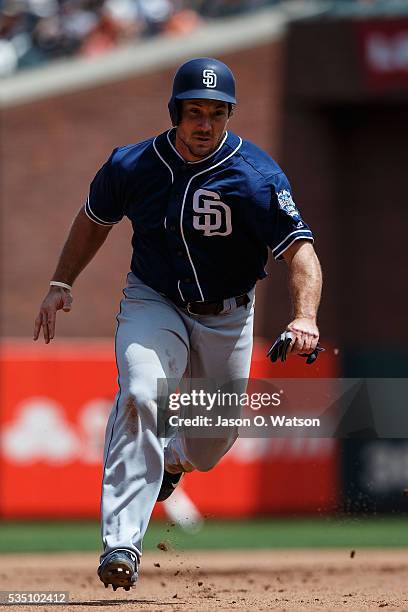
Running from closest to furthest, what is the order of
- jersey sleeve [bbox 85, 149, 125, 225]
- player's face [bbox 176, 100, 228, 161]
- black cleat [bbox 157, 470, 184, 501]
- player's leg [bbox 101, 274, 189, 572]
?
1. player's leg [bbox 101, 274, 189, 572]
2. player's face [bbox 176, 100, 228, 161]
3. jersey sleeve [bbox 85, 149, 125, 225]
4. black cleat [bbox 157, 470, 184, 501]

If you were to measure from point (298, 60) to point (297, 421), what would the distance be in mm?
10883

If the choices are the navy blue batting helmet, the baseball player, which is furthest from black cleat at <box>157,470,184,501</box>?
the navy blue batting helmet

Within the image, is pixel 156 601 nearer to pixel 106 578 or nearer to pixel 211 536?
pixel 106 578

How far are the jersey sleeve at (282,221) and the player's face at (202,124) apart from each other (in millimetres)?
326

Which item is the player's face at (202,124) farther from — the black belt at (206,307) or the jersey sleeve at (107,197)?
the black belt at (206,307)

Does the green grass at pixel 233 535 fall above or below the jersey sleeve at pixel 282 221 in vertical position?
above

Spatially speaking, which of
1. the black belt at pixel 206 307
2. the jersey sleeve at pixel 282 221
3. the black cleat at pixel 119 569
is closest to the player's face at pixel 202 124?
the jersey sleeve at pixel 282 221

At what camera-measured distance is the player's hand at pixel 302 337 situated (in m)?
5.18

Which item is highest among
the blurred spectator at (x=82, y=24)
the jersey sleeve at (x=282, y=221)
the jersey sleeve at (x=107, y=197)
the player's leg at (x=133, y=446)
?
the blurred spectator at (x=82, y=24)

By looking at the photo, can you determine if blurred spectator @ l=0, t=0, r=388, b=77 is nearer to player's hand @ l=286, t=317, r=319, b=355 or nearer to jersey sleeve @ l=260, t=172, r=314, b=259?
jersey sleeve @ l=260, t=172, r=314, b=259

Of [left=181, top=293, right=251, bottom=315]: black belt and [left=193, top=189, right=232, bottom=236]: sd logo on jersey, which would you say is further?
[left=181, top=293, right=251, bottom=315]: black belt

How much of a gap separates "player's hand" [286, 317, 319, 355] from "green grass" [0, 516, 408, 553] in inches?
204

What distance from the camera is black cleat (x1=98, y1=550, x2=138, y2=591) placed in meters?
5.16

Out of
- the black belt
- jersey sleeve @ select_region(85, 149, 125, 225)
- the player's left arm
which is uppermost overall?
jersey sleeve @ select_region(85, 149, 125, 225)
